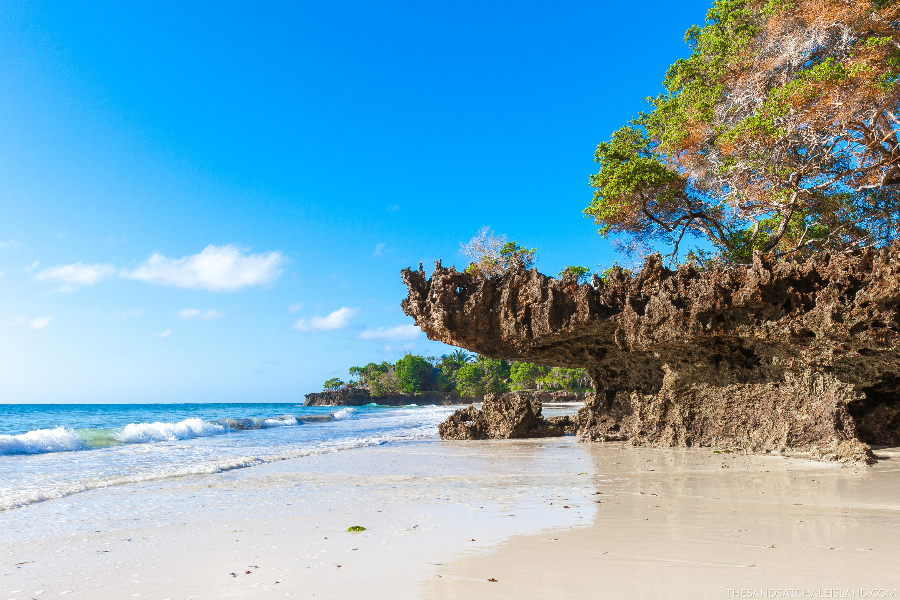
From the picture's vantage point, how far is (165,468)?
11312 millimetres

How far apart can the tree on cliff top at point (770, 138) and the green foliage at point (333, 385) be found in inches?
3659

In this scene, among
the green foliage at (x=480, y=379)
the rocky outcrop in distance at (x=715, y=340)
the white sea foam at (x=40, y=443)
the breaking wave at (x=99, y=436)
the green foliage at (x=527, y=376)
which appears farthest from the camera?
the green foliage at (x=480, y=379)

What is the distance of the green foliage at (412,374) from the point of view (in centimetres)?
8962

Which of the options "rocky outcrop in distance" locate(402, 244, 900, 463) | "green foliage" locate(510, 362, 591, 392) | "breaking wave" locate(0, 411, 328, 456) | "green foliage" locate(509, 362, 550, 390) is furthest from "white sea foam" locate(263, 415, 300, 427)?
"green foliage" locate(509, 362, 550, 390)

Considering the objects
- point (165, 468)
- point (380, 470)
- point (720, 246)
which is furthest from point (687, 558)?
point (720, 246)

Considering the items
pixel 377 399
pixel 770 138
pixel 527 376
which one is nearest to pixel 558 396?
pixel 527 376

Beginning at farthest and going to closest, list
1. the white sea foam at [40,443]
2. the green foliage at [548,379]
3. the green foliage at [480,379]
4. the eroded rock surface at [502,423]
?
the green foliage at [480,379] → the green foliage at [548,379] → the eroded rock surface at [502,423] → the white sea foam at [40,443]

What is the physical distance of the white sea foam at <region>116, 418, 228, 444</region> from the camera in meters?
21.2

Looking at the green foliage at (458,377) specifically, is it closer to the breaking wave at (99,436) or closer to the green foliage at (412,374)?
the green foliage at (412,374)

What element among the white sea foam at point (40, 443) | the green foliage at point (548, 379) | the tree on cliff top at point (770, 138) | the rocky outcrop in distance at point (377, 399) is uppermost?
the tree on cliff top at point (770, 138)

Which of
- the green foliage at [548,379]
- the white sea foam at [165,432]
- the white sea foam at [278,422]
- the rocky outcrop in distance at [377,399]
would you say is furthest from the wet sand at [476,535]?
the rocky outcrop in distance at [377,399]

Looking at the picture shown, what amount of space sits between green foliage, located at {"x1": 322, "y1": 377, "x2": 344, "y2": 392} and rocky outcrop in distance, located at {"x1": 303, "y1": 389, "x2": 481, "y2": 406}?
1536mm

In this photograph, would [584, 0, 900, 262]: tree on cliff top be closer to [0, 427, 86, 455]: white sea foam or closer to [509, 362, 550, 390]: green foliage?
[0, 427, 86, 455]: white sea foam

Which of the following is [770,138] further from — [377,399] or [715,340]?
[377,399]
